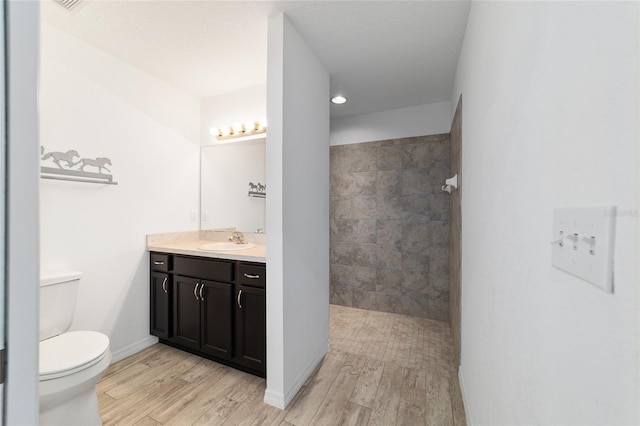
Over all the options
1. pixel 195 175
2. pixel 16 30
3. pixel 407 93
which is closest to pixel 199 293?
pixel 195 175

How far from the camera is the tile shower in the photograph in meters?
3.03

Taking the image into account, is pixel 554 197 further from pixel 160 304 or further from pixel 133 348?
pixel 133 348

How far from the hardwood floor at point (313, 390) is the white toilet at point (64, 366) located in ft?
0.83

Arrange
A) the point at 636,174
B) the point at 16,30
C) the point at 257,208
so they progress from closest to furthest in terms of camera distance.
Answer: the point at 636,174 < the point at 16,30 < the point at 257,208

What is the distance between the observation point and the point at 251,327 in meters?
1.92

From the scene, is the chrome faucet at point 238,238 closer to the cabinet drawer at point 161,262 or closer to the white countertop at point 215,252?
the white countertop at point 215,252

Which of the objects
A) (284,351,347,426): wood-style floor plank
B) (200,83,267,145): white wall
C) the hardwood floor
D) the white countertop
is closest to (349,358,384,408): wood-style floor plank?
the hardwood floor

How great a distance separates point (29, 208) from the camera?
492 millimetres

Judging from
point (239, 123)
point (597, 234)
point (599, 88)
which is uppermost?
point (239, 123)

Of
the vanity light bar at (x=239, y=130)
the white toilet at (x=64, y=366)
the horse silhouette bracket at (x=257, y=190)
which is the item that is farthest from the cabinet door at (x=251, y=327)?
the vanity light bar at (x=239, y=130)

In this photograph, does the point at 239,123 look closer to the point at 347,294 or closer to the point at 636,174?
the point at 347,294

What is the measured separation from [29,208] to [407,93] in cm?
299

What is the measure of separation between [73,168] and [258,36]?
163 cm

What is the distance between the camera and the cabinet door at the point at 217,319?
202cm
